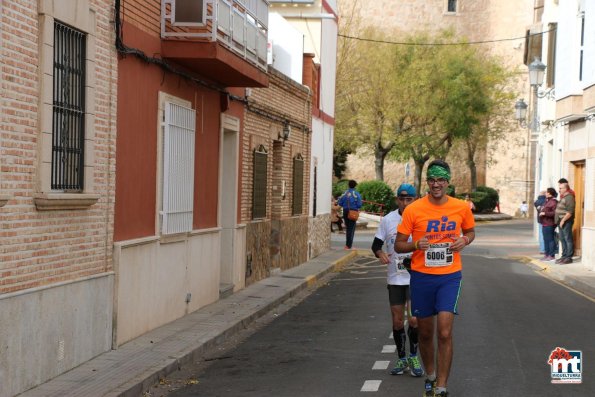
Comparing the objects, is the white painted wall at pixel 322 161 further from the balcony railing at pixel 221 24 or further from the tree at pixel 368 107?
the tree at pixel 368 107

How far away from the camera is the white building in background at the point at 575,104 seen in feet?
76.9

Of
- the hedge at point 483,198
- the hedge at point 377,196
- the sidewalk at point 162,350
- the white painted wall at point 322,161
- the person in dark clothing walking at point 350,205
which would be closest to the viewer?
the sidewalk at point 162,350

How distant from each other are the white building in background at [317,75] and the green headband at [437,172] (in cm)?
1660

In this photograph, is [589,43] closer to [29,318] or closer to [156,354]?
[156,354]

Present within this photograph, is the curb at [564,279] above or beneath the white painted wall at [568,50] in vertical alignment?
beneath

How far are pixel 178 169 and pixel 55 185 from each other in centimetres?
398

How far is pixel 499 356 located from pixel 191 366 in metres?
3.14

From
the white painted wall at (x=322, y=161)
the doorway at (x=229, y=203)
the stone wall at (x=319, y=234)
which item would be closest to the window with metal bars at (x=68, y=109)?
the doorway at (x=229, y=203)

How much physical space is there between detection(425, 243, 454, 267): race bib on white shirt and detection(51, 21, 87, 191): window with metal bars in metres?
3.48

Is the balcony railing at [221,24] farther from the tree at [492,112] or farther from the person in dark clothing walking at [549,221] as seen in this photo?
the tree at [492,112]

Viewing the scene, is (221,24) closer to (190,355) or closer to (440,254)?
(190,355)

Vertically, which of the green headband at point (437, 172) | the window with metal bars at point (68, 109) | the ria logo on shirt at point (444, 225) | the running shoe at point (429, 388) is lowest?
the running shoe at point (429, 388)

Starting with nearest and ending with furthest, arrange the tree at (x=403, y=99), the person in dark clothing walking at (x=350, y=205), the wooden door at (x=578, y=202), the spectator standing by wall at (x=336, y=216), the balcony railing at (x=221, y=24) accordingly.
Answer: the balcony railing at (x=221, y=24)
the wooden door at (x=578, y=202)
the person in dark clothing walking at (x=350, y=205)
the spectator standing by wall at (x=336, y=216)
the tree at (x=403, y=99)

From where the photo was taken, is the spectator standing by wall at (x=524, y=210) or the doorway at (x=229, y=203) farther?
the spectator standing by wall at (x=524, y=210)
